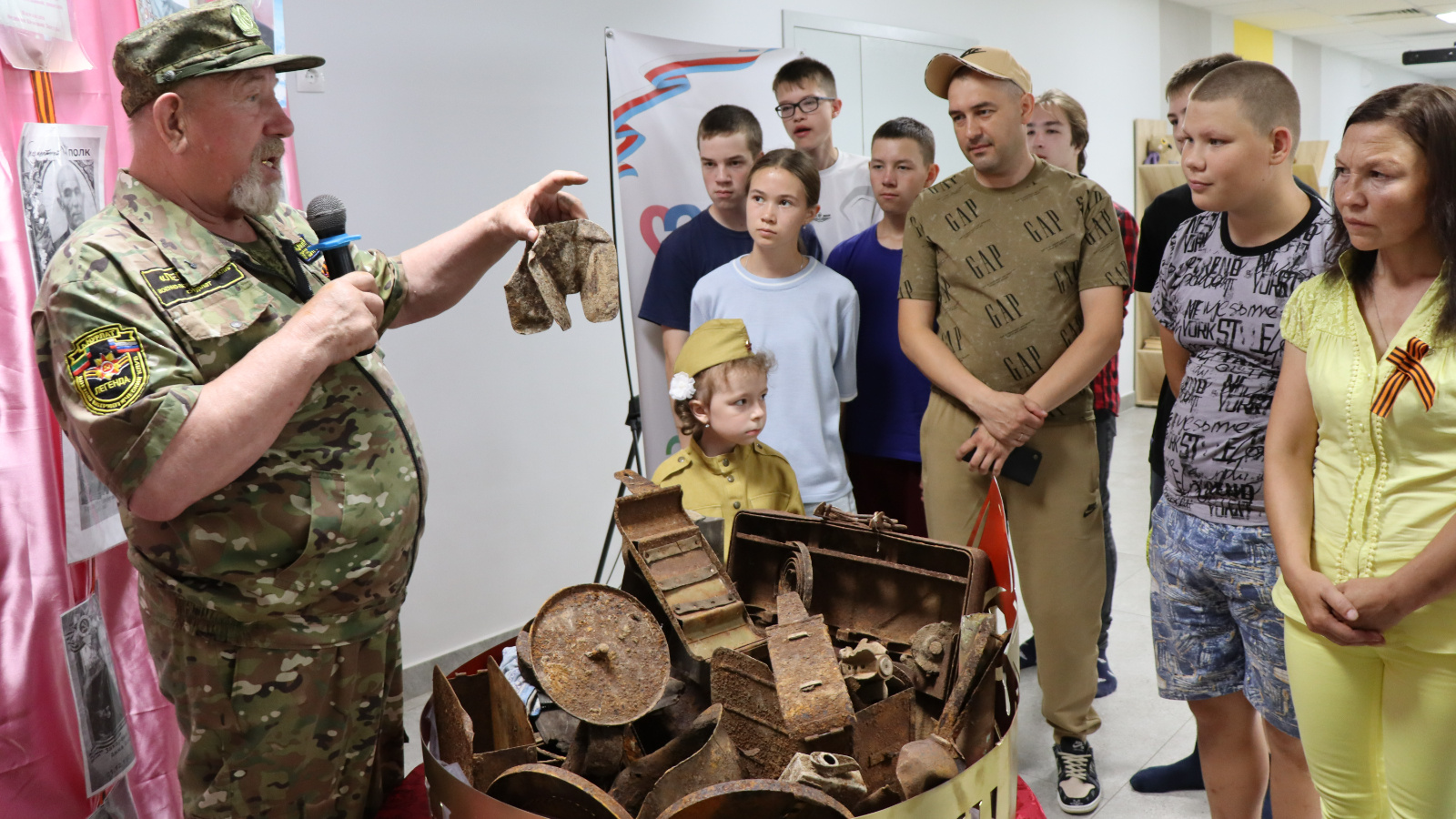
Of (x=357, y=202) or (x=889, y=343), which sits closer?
(x=889, y=343)

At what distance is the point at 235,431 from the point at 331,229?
35cm

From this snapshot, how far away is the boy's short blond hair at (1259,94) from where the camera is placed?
1.72 m

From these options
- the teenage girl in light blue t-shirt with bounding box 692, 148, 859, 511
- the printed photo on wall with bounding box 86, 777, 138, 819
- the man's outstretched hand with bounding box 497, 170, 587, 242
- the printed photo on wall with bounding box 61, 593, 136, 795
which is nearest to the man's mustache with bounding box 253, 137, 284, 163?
Result: the man's outstretched hand with bounding box 497, 170, 587, 242

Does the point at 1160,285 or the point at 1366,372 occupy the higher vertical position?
the point at 1160,285

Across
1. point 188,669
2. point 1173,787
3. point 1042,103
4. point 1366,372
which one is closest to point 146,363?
point 188,669

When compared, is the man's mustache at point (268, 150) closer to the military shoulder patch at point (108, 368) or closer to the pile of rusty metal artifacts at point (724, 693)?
the military shoulder patch at point (108, 368)

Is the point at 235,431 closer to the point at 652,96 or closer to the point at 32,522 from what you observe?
the point at 32,522

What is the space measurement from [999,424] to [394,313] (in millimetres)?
1341

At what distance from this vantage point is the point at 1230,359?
5.83ft

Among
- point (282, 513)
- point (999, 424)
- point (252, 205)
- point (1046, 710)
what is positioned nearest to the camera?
point (282, 513)

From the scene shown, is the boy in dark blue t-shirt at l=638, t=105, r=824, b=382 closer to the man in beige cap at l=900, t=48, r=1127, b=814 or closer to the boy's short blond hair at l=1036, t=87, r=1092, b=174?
the man in beige cap at l=900, t=48, r=1127, b=814

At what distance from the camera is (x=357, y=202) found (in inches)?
116

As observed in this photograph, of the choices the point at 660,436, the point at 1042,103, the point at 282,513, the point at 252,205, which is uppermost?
the point at 1042,103

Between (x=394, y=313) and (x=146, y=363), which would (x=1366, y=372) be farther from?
(x=146, y=363)
